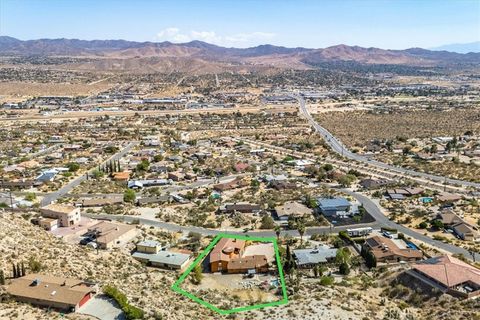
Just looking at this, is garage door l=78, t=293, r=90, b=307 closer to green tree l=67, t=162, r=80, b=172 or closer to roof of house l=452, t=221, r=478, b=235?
roof of house l=452, t=221, r=478, b=235

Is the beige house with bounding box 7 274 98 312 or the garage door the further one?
the garage door

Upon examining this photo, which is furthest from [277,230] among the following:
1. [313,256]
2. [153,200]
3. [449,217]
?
[153,200]

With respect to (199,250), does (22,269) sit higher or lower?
higher

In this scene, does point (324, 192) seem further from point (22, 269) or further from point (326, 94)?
point (326, 94)

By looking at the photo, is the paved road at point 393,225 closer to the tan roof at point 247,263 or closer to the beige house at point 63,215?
Answer: the tan roof at point 247,263

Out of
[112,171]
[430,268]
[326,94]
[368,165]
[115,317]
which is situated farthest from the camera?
[326,94]

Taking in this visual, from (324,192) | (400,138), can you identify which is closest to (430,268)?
(324,192)

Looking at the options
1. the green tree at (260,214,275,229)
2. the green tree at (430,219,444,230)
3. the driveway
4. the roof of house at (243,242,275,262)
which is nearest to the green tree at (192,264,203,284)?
the roof of house at (243,242,275,262)
